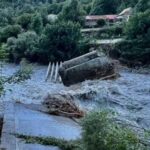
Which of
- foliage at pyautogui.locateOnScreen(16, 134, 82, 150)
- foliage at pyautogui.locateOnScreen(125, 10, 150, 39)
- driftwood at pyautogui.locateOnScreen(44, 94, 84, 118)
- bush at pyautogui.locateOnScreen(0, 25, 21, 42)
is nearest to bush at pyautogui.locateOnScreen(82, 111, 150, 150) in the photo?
foliage at pyautogui.locateOnScreen(16, 134, 82, 150)

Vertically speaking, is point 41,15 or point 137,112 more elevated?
point 137,112

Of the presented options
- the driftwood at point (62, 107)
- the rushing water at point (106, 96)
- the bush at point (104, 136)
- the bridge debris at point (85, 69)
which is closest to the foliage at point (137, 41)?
the rushing water at point (106, 96)

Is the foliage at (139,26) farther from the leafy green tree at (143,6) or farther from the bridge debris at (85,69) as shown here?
the bridge debris at (85,69)

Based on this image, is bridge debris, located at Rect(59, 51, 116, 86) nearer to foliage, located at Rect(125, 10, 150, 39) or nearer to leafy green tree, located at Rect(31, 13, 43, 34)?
foliage, located at Rect(125, 10, 150, 39)

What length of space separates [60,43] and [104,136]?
34.9m

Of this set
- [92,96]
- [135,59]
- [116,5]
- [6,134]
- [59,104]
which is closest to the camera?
[6,134]

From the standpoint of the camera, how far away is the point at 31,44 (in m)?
43.3

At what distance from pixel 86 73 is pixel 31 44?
801 inches

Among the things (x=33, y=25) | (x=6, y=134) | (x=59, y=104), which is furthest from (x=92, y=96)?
(x=33, y=25)

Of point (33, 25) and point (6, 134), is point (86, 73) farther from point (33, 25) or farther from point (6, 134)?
point (33, 25)

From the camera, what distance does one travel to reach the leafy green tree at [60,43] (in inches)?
1642

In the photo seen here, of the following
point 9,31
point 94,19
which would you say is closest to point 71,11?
point 94,19

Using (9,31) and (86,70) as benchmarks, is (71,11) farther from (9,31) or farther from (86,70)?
(86,70)

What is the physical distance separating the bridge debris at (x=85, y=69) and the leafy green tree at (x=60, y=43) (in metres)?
17.4
